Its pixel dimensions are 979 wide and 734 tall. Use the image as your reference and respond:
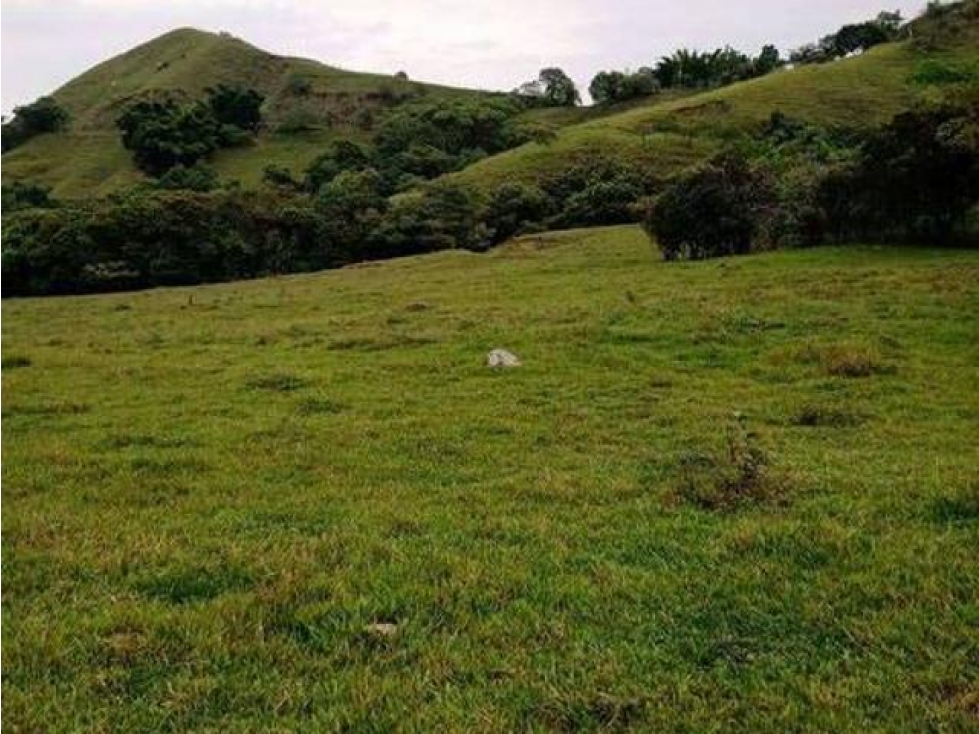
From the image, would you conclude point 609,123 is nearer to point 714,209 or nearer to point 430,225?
point 430,225

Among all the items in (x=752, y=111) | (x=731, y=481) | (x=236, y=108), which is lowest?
(x=731, y=481)

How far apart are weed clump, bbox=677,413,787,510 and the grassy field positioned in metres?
0.08

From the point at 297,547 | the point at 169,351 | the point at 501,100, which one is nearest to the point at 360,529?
the point at 297,547

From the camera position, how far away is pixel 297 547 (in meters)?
9.86

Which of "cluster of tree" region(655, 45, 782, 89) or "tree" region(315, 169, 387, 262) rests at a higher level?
"cluster of tree" region(655, 45, 782, 89)

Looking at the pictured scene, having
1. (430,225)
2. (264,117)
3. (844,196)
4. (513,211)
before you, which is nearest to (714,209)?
(844,196)

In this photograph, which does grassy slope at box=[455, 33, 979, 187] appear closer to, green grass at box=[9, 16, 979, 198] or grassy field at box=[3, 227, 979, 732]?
green grass at box=[9, 16, 979, 198]

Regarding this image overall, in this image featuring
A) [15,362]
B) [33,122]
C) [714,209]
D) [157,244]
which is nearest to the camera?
[15,362]

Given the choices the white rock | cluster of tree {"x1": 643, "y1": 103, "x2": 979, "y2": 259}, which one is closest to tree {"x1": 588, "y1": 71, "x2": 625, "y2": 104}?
cluster of tree {"x1": 643, "y1": 103, "x2": 979, "y2": 259}

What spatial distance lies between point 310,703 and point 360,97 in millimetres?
176511

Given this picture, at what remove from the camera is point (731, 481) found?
38.1ft

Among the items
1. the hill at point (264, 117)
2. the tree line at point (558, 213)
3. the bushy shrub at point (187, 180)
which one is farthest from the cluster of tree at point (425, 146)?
the hill at point (264, 117)

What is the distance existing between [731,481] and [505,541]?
3042 millimetres

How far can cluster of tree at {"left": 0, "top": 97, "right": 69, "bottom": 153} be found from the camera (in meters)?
154
